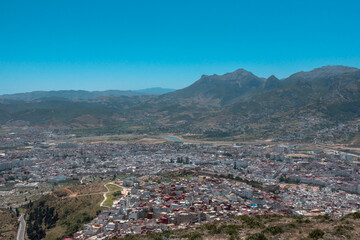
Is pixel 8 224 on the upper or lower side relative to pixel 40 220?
lower

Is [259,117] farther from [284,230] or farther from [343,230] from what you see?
[343,230]

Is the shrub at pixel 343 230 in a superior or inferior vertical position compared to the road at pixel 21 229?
superior

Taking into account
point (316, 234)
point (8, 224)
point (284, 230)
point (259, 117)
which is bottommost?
point (8, 224)

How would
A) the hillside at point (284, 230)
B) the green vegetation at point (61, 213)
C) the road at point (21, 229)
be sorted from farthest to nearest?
the green vegetation at point (61, 213), the road at point (21, 229), the hillside at point (284, 230)

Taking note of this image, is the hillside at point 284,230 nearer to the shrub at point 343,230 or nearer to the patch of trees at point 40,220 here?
the shrub at point 343,230

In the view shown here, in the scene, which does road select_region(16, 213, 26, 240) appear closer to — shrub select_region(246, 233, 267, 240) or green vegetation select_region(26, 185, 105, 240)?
green vegetation select_region(26, 185, 105, 240)

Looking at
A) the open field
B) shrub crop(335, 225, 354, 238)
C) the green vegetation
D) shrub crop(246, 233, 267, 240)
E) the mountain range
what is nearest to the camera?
shrub crop(335, 225, 354, 238)

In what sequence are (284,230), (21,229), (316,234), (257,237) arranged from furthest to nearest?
(21,229), (284,230), (257,237), (316,234)

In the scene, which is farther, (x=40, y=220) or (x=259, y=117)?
(x=259, y=117)

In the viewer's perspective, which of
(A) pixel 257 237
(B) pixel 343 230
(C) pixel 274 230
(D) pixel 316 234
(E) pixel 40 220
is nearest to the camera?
(D) pixel 316 234

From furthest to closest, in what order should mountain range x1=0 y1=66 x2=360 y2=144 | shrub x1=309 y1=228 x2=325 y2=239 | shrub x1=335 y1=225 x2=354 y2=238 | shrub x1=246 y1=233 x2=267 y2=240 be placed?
mountain range x1=0 y1=66 x2=360 y2=144, shrub x1=246 y1=233 x2=267 y2=240, shrub x1=309 y1=228 x2=325 y2=239, shrub x1=335 y1=225 x2=354 y2=238

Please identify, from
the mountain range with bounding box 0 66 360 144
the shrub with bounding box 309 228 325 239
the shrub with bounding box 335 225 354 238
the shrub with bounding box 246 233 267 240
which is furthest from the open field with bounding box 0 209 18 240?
the mountain range with bounding box 0 66 360 144

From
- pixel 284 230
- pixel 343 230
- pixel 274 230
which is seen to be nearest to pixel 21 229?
pixel 274 230

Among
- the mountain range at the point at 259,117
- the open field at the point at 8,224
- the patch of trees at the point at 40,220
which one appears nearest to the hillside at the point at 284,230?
the patch of trees at the point at 40,220
